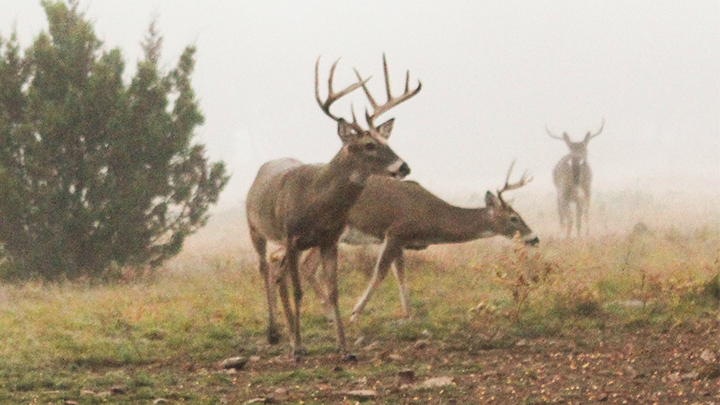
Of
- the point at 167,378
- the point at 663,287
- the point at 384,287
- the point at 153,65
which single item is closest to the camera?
the point at 167,378

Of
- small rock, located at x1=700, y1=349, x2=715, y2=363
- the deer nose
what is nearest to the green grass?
the deer nose

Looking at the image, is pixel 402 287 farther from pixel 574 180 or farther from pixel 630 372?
pixel 574 180

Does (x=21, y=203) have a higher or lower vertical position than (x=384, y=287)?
higher

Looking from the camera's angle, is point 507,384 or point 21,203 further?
point 21,203

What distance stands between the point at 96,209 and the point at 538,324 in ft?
23.7

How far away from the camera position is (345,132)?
827 centimetres

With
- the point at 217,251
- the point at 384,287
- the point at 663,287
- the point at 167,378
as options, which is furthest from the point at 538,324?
the point at 217,251

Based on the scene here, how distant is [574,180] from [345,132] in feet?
39.7

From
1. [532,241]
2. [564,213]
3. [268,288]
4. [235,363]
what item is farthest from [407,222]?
[564,213]

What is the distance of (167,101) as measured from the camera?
1518 cm

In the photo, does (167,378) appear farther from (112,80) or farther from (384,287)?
(112,80)

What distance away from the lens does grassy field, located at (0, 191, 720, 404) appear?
271 inches


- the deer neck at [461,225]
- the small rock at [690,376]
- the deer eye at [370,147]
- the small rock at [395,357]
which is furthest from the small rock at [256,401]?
the deer neck at [461,225]

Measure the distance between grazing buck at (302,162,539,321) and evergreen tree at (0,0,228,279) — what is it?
15.1 feet
